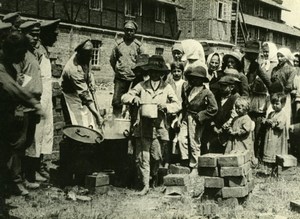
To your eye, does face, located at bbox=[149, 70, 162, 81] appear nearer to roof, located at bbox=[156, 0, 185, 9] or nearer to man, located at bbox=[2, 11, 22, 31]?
man, located at bbox=[2, 11, 22, 31]

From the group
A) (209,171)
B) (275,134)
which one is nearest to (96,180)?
(209,171)

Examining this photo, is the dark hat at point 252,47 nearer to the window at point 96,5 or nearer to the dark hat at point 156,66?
the dark hat at point 156,66

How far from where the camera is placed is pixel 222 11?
37.8m

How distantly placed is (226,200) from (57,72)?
15.0 ft

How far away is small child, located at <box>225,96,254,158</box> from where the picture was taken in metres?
7.18

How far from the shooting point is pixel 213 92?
8.23m

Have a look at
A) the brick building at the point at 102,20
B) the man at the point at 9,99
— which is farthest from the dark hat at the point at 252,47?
the brick building at the point at 102,20

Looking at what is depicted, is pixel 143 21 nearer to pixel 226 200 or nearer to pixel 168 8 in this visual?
pixel 168 8

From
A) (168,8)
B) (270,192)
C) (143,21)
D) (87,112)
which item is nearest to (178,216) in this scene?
(270,192)

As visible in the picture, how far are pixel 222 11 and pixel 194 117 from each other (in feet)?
103

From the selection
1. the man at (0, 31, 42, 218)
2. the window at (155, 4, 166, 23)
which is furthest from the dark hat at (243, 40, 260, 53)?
the window at (155, 4, 166, 23)

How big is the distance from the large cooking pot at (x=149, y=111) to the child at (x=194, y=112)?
968mm

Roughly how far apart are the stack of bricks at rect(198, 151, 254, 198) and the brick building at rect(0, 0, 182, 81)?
56.3 ft

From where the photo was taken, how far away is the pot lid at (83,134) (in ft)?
21.9
